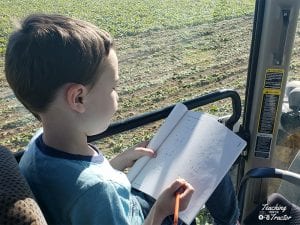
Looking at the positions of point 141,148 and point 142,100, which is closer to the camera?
point 141,148

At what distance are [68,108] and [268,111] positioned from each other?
40.9 inches

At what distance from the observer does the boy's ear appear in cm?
106

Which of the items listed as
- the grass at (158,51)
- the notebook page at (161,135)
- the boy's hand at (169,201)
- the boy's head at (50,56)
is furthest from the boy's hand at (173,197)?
the grass at (158,51)

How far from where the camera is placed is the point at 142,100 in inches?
87.0

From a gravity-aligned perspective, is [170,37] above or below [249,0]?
below

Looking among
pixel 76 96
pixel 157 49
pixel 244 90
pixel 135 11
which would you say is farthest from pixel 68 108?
pixel 157 49

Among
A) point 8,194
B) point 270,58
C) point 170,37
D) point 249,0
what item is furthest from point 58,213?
point 170,37

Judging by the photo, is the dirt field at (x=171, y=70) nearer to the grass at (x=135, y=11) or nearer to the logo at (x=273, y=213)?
the grass at (x=135, y=11)

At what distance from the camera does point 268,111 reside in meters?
1.91

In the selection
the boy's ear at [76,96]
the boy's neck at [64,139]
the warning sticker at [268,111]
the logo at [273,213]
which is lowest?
the logo at [273,213]

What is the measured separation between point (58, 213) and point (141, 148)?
453 mm

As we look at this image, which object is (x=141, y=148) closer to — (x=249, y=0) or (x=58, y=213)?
(x=58, y=213)

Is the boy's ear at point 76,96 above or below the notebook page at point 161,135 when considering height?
above

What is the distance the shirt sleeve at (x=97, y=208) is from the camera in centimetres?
104
